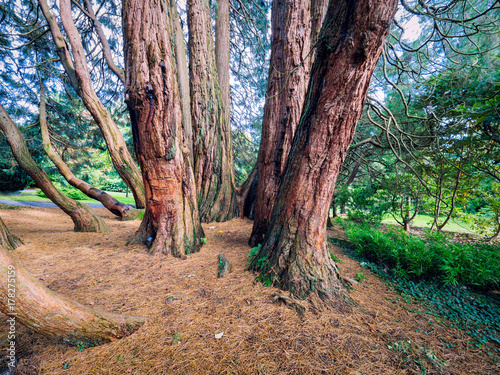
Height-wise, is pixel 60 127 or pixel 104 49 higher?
pixel 104 49

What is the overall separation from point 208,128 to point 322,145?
359 cm

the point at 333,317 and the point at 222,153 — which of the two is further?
the point at 222,153

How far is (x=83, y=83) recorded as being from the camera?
436 cm

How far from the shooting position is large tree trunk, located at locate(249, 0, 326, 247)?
299cm

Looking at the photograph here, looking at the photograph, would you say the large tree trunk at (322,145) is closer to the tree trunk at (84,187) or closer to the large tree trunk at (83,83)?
the tree trunk at (84,187)

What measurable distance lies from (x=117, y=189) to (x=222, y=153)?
53.5ft

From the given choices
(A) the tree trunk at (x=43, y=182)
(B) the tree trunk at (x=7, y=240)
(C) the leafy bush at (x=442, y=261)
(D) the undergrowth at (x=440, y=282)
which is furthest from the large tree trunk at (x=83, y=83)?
(C) the leafy bush at (x=442, y=261)

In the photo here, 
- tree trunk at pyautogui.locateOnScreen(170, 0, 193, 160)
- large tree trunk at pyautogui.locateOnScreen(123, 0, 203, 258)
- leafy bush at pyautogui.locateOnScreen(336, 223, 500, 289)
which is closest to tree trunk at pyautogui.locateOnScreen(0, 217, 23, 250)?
large tree trunk at pyautogui.locateOnScreen(123, 0, 203, 258)

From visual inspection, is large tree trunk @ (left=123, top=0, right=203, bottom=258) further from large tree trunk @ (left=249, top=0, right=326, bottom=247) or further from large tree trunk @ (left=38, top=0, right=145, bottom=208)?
large tree trunk @ (left=38, top=0, right=145, bottom=208)

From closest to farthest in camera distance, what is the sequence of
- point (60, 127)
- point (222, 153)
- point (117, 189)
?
1. point (222, 153)
2. point (60, 127)
3. point (117, 189)

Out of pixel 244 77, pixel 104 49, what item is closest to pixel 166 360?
pixel 104 49

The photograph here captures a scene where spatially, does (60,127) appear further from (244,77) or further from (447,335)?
(447,335)

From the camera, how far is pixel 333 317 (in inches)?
63.9

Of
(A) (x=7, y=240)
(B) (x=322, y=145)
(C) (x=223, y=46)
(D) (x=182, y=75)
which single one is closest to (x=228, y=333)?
(B) (x=322, y=145)
